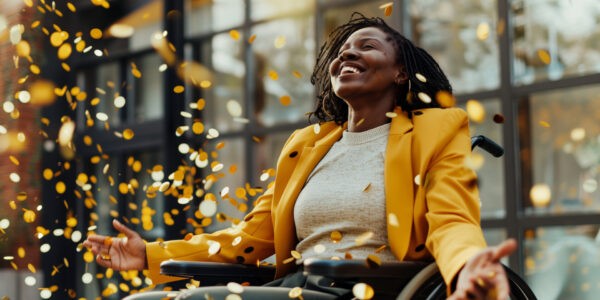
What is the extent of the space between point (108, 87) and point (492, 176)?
3.75m

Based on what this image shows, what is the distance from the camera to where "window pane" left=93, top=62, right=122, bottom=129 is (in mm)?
6379

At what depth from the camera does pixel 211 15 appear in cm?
552

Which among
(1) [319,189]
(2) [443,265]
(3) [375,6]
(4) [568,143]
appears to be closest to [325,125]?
(1) [319,189]

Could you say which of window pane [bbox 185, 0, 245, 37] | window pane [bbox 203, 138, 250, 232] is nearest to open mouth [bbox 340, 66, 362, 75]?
window pane [bbox 203, 138, 250, 232]

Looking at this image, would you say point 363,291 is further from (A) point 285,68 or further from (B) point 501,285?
(A) point 285,68

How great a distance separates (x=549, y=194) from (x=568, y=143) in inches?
10.7

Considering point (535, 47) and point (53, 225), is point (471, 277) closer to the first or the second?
point (535, 47)

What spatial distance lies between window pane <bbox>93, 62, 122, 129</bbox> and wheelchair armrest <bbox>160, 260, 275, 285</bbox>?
4334 millimetres

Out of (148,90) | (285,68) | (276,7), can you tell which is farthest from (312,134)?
(148,90)

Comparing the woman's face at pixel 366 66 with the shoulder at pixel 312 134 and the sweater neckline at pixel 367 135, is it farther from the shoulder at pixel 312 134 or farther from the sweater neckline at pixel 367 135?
the shoulder at pixel 312 134

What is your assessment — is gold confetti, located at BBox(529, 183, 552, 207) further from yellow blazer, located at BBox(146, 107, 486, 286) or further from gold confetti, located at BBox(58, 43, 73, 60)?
gold confetti, located at BBox(58, 43, 73, 60)

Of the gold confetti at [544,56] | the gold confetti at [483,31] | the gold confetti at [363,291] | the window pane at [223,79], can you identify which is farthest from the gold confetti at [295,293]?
the window pane at [223,79]

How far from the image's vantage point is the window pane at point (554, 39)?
370 centimetres

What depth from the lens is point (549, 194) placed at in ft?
12.4
